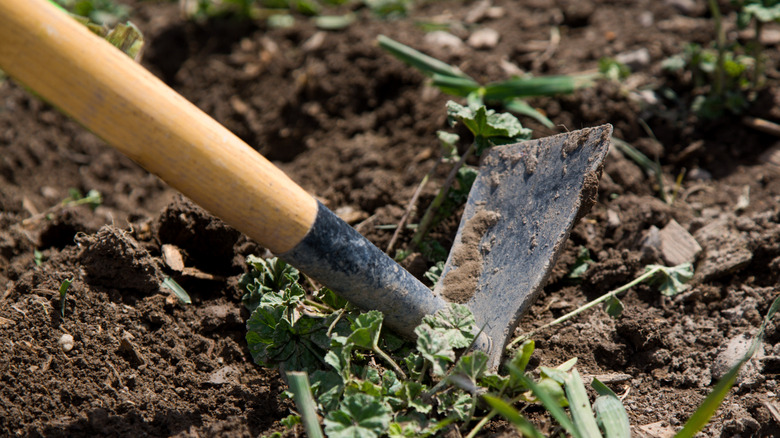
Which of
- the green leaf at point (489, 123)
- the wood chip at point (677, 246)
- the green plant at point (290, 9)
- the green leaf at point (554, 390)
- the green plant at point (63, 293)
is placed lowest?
the wood chip at point (677, 246)

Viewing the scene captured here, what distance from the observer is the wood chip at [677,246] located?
7.04 ft

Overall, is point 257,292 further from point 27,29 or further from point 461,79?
point 461,79

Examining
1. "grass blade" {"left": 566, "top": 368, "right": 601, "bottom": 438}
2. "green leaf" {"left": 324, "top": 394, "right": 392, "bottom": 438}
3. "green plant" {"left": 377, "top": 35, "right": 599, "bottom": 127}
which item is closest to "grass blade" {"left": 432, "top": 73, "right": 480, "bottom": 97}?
"green plant" {"left": 377, "top": 35, "right": 599, "bottom": 127}

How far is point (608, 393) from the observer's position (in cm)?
168

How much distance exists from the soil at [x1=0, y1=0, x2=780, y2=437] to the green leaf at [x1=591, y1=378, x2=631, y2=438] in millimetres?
177

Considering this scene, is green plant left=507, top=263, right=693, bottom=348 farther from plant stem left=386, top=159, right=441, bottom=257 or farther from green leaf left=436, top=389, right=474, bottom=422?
plant stem left=386, top=159, right=441, bottom=257

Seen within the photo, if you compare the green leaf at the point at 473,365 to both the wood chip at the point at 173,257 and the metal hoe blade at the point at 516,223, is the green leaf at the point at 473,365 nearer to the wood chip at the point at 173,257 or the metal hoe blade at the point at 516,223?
the metal hoe blade at the point at 516,223

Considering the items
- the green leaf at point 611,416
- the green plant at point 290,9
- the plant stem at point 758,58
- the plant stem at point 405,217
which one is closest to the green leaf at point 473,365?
the green leaf at point 611,416

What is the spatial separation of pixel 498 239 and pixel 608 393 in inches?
22.0

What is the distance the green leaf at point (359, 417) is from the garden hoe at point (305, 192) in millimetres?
307

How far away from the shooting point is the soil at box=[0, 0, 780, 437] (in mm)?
1753

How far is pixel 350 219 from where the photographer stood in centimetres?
247

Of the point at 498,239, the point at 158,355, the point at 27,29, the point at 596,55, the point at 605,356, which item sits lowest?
the point at 605,356

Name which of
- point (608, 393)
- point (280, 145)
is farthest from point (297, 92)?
point (608, 393)
